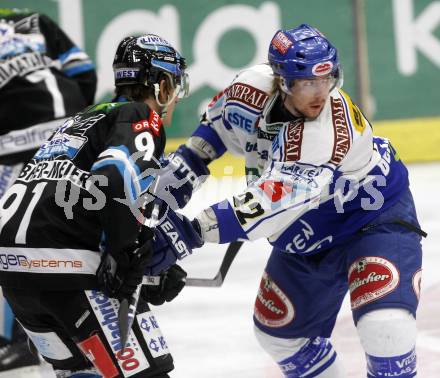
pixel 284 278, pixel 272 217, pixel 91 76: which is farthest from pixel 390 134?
pixel 272 217

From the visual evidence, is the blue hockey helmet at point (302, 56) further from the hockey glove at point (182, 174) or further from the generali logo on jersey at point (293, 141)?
the hockey glove at point (182, 174)

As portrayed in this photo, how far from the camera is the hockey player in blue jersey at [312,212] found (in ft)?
8.89

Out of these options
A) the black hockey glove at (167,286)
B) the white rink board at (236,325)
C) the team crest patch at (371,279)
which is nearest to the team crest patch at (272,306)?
the team crest patch at (371,279)

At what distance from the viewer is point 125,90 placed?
8.89 feet

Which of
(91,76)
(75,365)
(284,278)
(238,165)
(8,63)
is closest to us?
(75,365)

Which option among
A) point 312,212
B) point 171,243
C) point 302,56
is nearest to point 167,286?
point 171,243

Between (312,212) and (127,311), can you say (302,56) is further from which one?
(127,311)

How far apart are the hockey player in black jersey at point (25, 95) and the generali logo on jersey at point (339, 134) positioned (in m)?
1.61

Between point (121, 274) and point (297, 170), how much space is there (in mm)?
570

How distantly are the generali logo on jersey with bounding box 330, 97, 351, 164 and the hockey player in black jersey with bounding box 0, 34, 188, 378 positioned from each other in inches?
19.3

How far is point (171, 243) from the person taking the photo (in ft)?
8.68

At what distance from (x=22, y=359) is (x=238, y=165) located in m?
2.99

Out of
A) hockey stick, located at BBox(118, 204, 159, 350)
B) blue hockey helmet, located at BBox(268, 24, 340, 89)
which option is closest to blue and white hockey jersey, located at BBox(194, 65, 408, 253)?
blue hockey helmet, located at BBox(268, 24, 340, 89)

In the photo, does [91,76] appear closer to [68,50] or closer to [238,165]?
[68,50]
